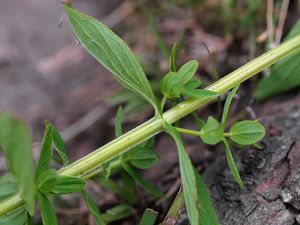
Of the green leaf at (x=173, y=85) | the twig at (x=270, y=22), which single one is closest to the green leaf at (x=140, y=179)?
the green leaf at (x=173, y=85)

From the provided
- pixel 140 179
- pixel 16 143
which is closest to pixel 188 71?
pixel 140 179

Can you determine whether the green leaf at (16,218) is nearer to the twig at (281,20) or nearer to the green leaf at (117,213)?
the green leaf at (117,213)

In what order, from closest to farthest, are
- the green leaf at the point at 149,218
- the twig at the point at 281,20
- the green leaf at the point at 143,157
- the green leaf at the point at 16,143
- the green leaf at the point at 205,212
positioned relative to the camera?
1. the green leaf at the point at 16,143
2. the green leaf at the point at 205,212
3. the green leaf at the point at 149,218
4. the green leaf at the point at 143,157
5. the twig at the point at 281,20

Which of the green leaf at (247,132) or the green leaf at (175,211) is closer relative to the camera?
the green leaf at (247,132)

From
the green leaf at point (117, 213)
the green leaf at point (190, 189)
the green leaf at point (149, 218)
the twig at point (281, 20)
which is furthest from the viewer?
the twig at point (281, 20)

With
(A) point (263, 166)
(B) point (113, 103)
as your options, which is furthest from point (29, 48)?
(A) point (263, 166)

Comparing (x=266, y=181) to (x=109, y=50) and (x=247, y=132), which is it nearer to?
(x=247, y=132)

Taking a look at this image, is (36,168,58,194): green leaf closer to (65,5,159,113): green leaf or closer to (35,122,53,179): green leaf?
(35,122,53,179): green leaf
